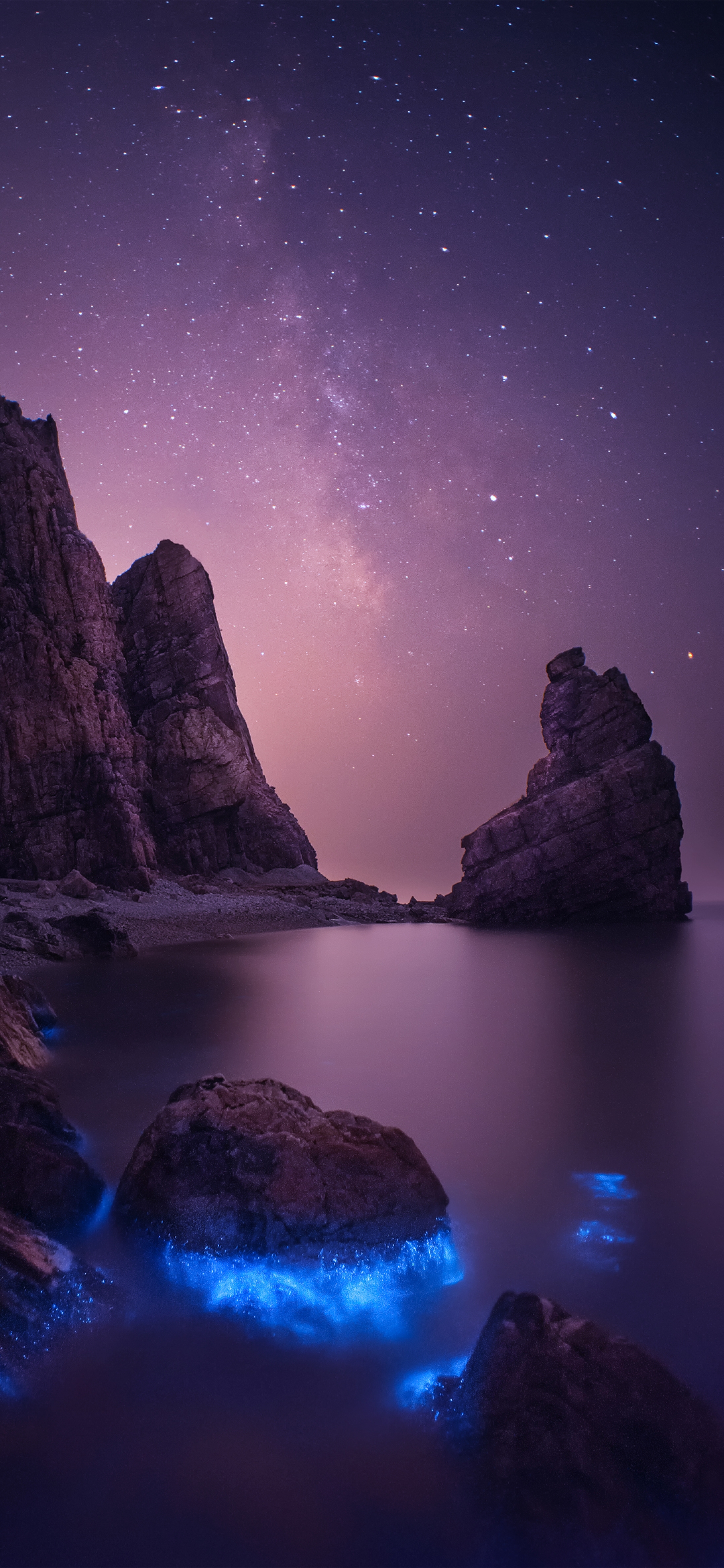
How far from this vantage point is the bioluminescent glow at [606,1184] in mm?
5676

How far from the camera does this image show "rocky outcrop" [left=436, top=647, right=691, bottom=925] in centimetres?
3750

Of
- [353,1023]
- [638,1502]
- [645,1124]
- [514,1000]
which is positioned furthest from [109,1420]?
[514,1000]

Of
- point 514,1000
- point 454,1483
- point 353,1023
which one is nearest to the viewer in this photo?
point 454,1483

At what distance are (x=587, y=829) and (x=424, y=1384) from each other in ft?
119

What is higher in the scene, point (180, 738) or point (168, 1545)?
point (180, 738)

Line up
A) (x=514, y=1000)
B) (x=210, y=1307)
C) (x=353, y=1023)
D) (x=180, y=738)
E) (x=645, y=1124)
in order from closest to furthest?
(x=210, y=1307), (x=645, y=1124), (x=353, y=1023), (x=514, y=1000), (x=180, y=738)

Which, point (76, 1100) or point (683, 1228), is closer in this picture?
point (683, 1228)

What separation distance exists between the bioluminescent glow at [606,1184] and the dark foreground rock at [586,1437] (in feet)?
8.73

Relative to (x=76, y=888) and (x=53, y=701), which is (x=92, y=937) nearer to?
(x=76, y=888)

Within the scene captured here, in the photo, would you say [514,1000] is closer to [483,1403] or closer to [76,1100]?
[76,1100]

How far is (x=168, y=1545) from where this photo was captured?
2.55 m

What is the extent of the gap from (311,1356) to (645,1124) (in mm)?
5432

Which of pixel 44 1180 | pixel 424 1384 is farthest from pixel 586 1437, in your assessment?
pixel 44 1180

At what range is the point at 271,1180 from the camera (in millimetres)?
4445
